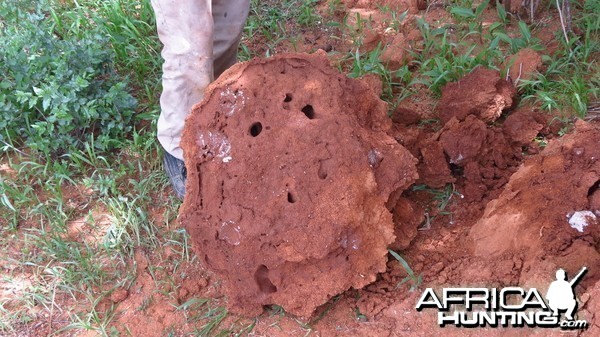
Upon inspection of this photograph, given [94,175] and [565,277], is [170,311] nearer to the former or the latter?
[94,175]

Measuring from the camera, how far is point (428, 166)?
2.83m

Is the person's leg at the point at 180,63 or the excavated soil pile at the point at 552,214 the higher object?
the person's leg at the point at 180,63

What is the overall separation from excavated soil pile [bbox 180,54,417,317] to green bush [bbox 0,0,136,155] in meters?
1.00

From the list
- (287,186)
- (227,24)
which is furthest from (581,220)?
(227,24)

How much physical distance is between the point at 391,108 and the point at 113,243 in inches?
62.4

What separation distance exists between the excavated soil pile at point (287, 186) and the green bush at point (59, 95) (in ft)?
3.28

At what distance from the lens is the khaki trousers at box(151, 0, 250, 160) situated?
2662mm

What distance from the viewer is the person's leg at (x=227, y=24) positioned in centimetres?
306

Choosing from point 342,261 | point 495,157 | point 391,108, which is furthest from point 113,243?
point 495,157

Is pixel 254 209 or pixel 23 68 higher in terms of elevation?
pixel 23 68

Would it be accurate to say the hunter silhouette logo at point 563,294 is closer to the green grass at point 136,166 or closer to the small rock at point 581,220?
the small rock at point 581,220

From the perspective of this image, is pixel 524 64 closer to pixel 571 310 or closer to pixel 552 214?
pixel 552 214

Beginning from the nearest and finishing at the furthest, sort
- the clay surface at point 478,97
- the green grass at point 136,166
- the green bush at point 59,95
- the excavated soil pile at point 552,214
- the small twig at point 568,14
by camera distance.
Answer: the excavated soil pile at point 552,214 < the green grass at point 136,166 < the clay surface at point 478,97 < the green bush at point 59,95 < the small twig at point 568,14

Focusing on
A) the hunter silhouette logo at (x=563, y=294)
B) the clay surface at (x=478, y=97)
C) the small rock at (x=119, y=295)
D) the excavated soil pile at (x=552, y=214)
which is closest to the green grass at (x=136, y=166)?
the small rock at (x=119, y=295)
